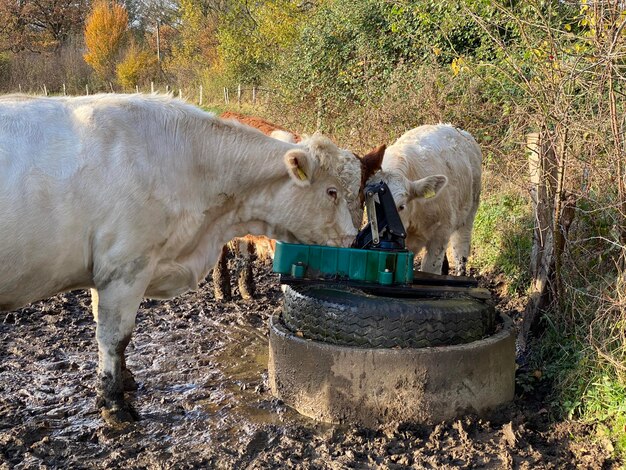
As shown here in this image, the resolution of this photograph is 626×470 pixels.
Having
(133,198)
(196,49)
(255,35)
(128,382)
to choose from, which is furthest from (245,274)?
(196,49)

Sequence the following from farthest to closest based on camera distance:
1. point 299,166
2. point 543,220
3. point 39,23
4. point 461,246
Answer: point 39,23
point 461,246
point 543,220
point 299,166

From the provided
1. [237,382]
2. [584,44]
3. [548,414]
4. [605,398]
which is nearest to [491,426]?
[548,414]

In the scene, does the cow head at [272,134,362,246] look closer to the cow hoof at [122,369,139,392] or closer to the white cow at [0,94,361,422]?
the white cow at [0,94,361,422]

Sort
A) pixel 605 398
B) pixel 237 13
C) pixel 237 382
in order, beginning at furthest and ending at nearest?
pixel 237 13 < pixel 237 382 < pixel 605 398

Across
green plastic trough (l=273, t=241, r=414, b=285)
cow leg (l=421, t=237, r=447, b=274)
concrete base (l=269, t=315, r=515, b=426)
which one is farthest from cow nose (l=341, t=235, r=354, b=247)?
cow leg (l=421, t=237, r=447, b=274)

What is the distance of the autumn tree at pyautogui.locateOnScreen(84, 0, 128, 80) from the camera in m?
42.7

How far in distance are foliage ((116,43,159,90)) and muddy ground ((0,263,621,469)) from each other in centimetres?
3768

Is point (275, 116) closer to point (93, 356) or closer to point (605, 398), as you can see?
point (93, 356)

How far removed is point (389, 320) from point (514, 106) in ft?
12.0

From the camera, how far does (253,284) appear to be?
7.55 meters

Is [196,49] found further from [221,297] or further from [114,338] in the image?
[114,338]

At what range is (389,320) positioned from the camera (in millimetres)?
4121

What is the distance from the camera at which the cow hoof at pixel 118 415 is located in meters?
4.26

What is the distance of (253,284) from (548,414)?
407 cm
